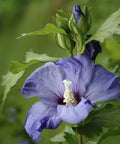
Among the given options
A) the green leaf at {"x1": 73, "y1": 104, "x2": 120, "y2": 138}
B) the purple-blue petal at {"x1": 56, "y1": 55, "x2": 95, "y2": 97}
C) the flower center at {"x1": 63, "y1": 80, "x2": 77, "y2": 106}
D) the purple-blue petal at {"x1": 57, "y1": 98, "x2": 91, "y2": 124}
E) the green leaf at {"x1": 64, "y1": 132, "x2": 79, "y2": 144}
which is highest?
the purple-blue petal at {"x1": 56, "y1": 55, "x2": 95, "y2": 97}

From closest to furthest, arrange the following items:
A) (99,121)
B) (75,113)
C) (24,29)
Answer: (75,113) < (99,121) < (24,29)

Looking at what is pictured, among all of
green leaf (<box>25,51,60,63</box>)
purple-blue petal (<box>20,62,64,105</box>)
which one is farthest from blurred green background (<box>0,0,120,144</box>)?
purple-blue petal (<box>20,62,64,105</box>)

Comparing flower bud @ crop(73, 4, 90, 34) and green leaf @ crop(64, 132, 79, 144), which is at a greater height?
flower bud @ crop(73, 4, 90, 34)

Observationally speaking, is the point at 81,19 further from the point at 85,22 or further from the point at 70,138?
the point at 70,138

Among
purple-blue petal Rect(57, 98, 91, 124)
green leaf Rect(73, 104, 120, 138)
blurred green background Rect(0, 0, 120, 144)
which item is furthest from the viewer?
blurred green background Rect(0, 0, 120, 144)

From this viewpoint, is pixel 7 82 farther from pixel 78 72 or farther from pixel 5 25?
pixel 5 25

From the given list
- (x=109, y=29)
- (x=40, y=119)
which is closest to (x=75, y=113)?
(x=40, y=119)

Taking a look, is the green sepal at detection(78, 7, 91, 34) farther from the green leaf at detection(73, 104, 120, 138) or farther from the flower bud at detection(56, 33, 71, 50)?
the green leaf at detection(73, 104, 120, 138)
